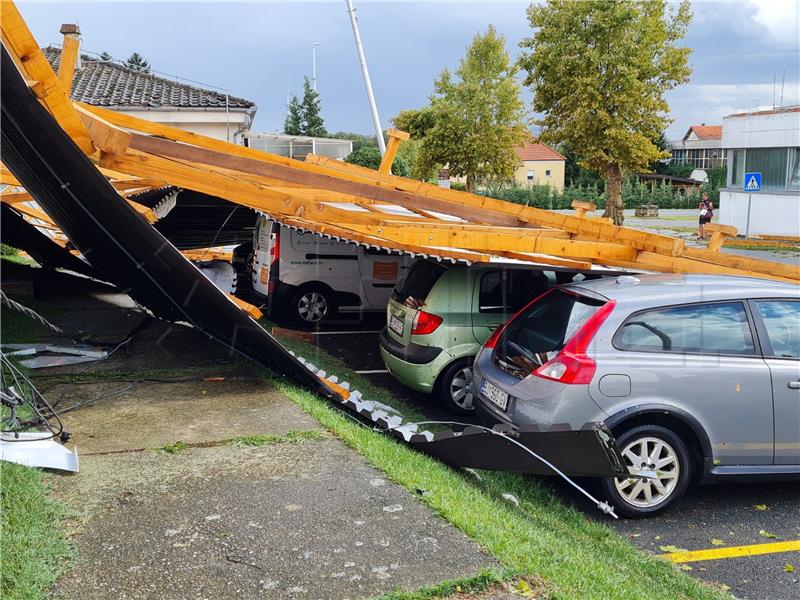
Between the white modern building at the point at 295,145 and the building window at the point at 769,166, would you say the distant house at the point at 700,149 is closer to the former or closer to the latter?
the white modern building at the point at 295,145

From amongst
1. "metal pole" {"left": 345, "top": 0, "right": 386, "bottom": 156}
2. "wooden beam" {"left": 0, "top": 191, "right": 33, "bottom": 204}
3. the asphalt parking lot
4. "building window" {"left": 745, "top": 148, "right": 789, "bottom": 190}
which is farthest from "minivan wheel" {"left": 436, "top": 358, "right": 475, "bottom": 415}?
"building window" {"left": 745, "top": 148, "right": 789, "bottom": 190}

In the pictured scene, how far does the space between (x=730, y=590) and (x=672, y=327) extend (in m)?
1.78

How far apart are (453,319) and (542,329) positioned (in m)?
1.66

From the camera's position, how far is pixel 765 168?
29031mm

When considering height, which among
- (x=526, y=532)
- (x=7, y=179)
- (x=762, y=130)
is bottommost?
(x=526, y=532)

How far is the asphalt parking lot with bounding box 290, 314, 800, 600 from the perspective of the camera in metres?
4.34

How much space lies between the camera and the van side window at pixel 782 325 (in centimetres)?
533

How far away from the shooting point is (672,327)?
5.29 metres

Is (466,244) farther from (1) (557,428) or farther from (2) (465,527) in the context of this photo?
(2) (465,527)

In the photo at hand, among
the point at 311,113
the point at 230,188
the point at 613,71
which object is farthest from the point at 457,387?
the point at 311,113

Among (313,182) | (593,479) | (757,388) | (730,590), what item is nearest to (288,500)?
(593,479)

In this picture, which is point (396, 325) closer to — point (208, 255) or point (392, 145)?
point (392, 145)

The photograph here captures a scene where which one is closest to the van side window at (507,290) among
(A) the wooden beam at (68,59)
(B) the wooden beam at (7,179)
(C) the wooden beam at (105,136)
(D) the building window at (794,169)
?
(C) the wooden beam at (105,136)

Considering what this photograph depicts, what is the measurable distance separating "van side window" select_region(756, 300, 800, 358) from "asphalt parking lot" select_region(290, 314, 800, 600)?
111 centimetres
